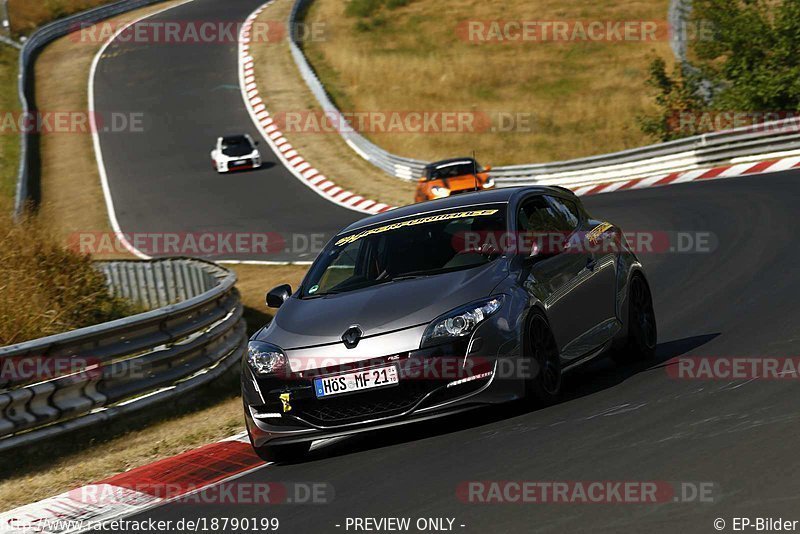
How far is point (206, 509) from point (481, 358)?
71.5 inches

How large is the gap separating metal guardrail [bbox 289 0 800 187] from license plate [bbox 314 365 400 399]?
18558 millimetres

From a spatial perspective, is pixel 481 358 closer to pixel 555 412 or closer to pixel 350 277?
pixel 555 412

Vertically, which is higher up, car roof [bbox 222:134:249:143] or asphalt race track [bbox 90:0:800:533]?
asphalt race track [bbox 90:0:800:533]

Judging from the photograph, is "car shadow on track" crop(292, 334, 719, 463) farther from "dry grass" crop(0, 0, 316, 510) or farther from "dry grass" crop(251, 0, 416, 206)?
"dry grass" crop(251, 0, 416, 206)

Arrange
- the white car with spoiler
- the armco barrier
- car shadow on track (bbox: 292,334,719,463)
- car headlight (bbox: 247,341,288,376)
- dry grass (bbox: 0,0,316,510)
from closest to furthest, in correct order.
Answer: car headlight (bbox: 247,341,288,376) → car shadow on track (bbox: 292,334,719,463) → dry grass (bbox: 0,0,316,510) → the armco barrier → the white car with spoiler

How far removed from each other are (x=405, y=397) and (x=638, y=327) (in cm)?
281

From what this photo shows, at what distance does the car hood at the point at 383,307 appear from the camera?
7406mm

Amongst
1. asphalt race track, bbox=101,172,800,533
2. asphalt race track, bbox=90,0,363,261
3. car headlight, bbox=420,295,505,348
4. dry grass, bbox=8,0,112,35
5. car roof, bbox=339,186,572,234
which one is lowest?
asphalt race track, bbox=90,0,363,261

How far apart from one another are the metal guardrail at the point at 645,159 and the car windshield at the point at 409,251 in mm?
17093

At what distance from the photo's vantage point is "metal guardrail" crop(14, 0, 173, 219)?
36000mm

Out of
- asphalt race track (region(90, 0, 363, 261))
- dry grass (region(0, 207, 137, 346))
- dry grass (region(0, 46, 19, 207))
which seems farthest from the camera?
dry grass (region(0, 46, 19, 207))

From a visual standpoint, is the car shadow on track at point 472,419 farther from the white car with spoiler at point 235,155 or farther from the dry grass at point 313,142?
the white car with spoiler at point 235,155

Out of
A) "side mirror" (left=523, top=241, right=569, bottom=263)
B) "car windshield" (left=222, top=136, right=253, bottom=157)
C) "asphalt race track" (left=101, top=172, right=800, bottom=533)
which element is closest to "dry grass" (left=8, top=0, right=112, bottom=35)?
"car windshield" (left=222, top=136, right=253, bottom=157)

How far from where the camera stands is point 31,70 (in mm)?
50656
